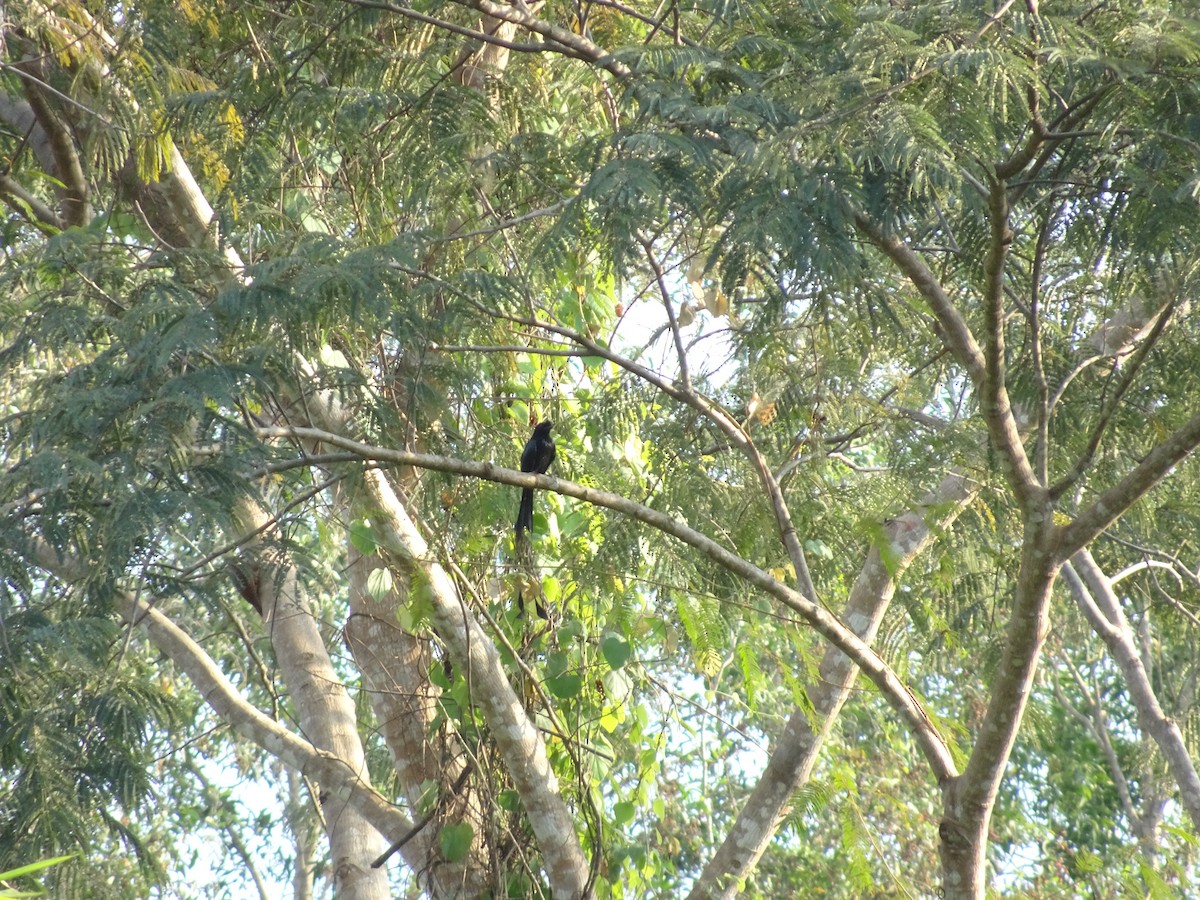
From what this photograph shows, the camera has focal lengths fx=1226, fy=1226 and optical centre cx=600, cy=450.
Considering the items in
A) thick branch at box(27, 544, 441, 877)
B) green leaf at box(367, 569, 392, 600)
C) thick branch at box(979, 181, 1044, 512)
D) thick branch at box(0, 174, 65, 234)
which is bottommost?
thick branch at box(27, 544, 441, 877)

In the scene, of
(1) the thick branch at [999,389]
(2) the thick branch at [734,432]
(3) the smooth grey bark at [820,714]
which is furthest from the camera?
(3) the smooth grey bark at [820,714]

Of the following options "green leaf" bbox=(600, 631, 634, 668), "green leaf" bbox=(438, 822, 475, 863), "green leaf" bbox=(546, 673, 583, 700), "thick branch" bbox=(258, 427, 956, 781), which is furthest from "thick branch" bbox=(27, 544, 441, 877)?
"thick branch" bbox=(258, 427, 956, 781)

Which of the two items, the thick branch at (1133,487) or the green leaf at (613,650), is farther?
the green leaf at (613,650)

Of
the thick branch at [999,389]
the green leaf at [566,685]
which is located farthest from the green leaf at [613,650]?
the thick branch at [999,389]

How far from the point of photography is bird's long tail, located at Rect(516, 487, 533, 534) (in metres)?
5.00

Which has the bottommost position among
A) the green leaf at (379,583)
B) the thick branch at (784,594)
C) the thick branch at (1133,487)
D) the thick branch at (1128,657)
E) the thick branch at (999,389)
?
the green leaf at (379,583)

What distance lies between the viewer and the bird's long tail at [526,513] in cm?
500

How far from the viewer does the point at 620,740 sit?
6.68 m

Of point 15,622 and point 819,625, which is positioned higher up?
point 819,625

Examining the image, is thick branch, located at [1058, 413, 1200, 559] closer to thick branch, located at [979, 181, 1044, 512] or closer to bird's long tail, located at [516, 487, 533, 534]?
thick branch, located at [979, 181, 1044, 512]

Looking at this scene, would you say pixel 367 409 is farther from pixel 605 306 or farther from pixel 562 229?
pixel 605 306

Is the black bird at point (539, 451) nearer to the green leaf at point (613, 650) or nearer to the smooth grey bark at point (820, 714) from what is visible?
the green leaf at point (613, 650)

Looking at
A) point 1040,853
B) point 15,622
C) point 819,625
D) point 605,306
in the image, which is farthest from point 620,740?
point 1040,853

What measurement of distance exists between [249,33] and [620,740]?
4.01 meters
